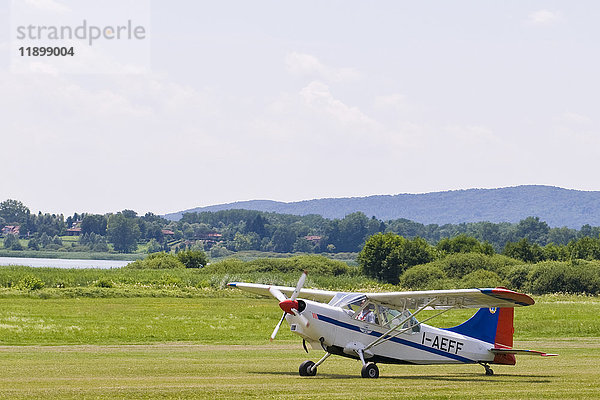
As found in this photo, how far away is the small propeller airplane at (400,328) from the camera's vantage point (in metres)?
20.9

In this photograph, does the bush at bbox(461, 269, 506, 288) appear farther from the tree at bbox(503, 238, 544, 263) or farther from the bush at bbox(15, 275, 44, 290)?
the bush at bbox(15, 275, 44, 290)

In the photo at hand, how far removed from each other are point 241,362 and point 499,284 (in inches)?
2134

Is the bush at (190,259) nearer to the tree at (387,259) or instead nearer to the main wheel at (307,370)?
the tree at (387,259)

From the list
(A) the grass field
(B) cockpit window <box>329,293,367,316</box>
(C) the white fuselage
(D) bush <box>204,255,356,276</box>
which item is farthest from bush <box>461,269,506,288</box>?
(B) cockpit window <box>329,293,367,316</box>

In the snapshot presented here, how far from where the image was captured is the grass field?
57.9 ft

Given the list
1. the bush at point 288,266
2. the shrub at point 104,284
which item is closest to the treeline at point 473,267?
the bush at point 288,266

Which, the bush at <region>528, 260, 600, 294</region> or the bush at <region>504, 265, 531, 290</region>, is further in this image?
the bush at <region>504, 265, 531, 290</region>

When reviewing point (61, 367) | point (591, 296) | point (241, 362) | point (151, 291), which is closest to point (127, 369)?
point (61, 367)

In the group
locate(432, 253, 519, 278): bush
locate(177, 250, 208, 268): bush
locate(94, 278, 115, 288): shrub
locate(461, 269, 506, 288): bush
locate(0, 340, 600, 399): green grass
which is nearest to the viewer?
locate(0, 340, 600, 399): green grass

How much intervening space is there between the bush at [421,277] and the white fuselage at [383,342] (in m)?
56.5

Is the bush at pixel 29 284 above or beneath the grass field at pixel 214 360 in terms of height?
above

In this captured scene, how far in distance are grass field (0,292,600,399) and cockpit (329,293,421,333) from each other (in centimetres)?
125

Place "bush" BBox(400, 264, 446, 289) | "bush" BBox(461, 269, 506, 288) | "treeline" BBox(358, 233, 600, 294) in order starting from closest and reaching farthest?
"treeline" BBox(358, 233, 600, 294) < "bush" BBox(461, 269, 506, 288) < "bush" BBox(400, 264, 446, 289)

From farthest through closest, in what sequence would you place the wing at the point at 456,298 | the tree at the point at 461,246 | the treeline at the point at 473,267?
the tree at the point at 461,246 < the treeline at the point at 473,267 < the wing at the point at 456,298
